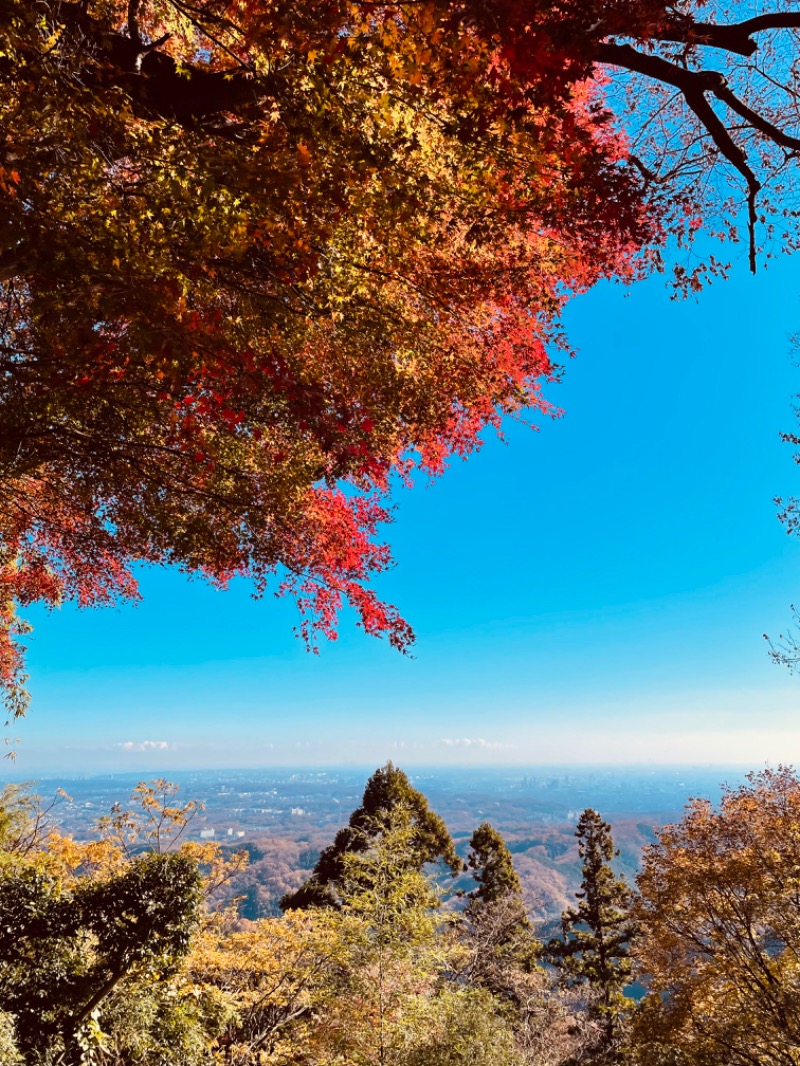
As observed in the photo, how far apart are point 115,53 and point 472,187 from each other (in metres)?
2.53

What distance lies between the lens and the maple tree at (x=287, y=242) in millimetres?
2951

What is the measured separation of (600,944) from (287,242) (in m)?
23.2

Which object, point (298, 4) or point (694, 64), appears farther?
point (694, 64)

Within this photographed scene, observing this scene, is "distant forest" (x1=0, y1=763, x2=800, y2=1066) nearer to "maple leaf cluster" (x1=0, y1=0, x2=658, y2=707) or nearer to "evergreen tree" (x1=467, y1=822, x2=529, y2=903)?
"maple leaf cluster" (x1=0, y1=0, x2=658, y2=707)

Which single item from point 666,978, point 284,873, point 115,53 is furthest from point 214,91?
point 284,873

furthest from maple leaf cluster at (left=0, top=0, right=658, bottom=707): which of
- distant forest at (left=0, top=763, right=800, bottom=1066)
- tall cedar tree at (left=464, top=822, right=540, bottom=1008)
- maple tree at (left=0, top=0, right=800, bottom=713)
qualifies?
tall cedar tree at (left=464, top=822, right=540, bottom=1008)

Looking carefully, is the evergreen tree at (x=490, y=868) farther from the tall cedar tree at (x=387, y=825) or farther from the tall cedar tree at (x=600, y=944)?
the tall cedar tree at (x=600, y=944)

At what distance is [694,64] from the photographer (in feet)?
12.5

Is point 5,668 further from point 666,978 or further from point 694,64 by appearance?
point 666,978

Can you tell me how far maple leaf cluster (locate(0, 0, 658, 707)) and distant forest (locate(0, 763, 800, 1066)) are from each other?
4.28 meters

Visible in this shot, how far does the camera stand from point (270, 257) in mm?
4824

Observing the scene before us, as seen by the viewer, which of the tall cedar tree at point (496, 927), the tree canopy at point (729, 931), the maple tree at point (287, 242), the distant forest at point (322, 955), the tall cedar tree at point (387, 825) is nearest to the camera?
the maple tree at point (287, 242)

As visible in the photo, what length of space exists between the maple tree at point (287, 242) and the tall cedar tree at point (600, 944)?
19.0 m

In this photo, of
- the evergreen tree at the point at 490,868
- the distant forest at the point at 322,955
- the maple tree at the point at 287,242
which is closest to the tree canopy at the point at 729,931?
the distant forest at the point at 322,955
